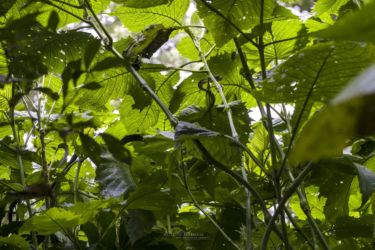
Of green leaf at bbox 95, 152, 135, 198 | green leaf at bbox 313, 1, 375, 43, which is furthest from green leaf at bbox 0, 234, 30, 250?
green leaf at bbox 313, 1, 375, 43

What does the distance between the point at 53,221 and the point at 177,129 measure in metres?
0.23

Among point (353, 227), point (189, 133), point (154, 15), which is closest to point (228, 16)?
point (154, 15)

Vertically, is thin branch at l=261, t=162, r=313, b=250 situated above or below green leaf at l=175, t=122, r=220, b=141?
below

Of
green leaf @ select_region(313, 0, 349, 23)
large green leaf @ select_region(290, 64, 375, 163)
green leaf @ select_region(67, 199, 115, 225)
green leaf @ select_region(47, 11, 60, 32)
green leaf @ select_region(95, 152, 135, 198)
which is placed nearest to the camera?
large green leaf @ select_region(290, 64, 375, 163)

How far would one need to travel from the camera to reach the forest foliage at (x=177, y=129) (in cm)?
58

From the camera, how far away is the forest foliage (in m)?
0.58

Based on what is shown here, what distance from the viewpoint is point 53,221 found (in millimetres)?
683

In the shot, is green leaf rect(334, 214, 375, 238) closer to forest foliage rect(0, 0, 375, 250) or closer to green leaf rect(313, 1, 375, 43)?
forest foliage rect(0, 0, 375, 250)

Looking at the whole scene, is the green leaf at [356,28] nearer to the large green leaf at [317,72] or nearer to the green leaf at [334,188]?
the large green leaf at [317,72]

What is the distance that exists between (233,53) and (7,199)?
54 cm

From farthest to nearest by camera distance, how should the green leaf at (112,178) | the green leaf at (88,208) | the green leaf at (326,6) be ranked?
the green leaf at (326,6)
the green leaf at (112,178)
the green leaf at (88,208)

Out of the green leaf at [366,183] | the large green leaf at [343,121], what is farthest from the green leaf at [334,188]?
the large green leaf at [343,121]

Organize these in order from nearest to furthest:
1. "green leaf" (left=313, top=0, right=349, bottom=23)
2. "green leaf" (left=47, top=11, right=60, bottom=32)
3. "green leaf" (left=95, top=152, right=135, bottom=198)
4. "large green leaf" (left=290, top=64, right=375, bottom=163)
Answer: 1. "large green leaf" (left=290, top=64, right=375, bottom=163)
2. "green leaf" (left=47, top=11, right=60, bottom=32)
3. "green leaf" (left=95, top=152, right=135, bottom=198)
4. "green leaf" (left=313, top=0, right=349, bottom=23)

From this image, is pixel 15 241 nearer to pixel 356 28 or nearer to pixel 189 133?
pixel 189 133
